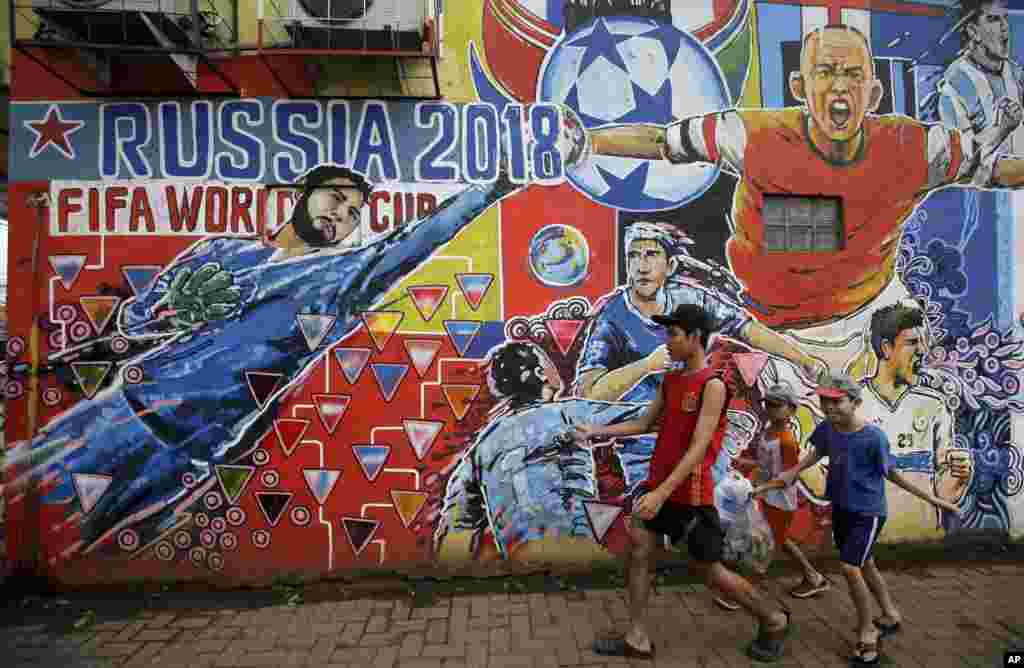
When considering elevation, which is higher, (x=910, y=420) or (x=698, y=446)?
(x=698, y=446)

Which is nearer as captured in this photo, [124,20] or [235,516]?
[124,20]

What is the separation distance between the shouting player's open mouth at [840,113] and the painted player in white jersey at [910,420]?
1.50m

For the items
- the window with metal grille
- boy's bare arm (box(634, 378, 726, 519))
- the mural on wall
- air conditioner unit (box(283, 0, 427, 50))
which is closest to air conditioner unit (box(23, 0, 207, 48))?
the mural on wall

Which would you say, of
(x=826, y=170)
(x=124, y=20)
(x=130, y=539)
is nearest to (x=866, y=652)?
(x=826, y=170)

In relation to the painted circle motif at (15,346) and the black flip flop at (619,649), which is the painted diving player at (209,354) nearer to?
the painted circle motif at (15,346)

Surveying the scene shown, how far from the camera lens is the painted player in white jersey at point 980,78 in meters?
4.77

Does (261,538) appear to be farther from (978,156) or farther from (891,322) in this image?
(978,156)

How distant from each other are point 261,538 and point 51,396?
71.3 inches

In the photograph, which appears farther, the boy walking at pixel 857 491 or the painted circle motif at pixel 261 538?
the painted circle motif at pixel 261 538

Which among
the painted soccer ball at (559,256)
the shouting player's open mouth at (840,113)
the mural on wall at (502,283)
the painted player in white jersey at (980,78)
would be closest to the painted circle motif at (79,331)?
the mural on wall at (502,283)

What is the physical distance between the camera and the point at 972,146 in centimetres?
479

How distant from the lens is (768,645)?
10.9 ft

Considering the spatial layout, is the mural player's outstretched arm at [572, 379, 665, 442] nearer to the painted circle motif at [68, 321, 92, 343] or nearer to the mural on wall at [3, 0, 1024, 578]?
the mural on wall at [3, 0, 1024, 578]

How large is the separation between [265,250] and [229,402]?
1.14 metres
